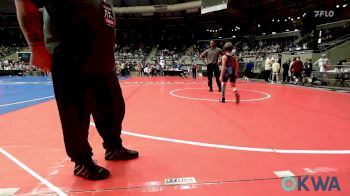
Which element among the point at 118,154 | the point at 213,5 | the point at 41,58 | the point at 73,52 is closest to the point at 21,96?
the point at 118,154

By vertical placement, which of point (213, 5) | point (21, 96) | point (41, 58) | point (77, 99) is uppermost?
point (213, 5)

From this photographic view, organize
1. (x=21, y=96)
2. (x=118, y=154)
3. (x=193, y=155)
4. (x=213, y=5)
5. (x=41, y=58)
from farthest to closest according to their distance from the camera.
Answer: (x=213, y=5)
(x=21, y=96)
(x=193, y=155)
(x=118, y=154)
(x=41, y=58)

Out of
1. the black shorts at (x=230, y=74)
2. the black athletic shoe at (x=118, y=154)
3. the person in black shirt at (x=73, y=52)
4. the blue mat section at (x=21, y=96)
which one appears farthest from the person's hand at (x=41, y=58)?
the black shorts at (x=230, y=74)

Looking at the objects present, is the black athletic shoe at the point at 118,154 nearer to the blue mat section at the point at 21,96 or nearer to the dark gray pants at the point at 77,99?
the dark gray pants at the point at 77,99

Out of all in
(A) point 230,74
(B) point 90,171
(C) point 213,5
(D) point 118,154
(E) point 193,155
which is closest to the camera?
(B) point 90,171

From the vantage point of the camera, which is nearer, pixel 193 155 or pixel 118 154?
pixel 118 154

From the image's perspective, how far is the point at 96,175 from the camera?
2107 millimetres

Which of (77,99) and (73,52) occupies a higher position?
(73,52)

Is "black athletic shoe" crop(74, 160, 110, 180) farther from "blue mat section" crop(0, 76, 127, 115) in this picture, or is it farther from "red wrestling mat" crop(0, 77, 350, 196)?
"blue mat section" crop(0, 76, 127, 115)

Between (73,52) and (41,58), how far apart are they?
238mm

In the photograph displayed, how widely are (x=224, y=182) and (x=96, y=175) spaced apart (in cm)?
100

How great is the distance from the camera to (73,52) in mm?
2020
